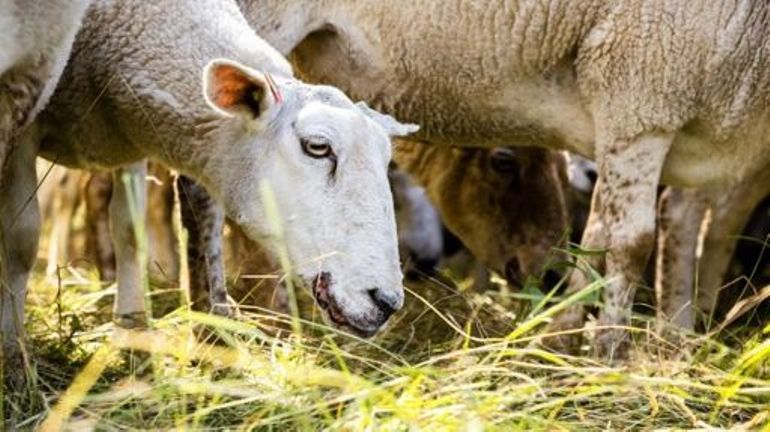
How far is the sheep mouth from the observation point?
5.12 meters

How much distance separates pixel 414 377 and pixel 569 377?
2.50 ft

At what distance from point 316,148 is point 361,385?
3.32 ft

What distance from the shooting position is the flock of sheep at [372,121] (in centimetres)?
518

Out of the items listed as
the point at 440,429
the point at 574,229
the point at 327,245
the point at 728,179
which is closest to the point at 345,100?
the point at 327,245

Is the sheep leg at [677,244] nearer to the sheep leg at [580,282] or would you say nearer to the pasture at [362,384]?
the sheep leg at [580,282]

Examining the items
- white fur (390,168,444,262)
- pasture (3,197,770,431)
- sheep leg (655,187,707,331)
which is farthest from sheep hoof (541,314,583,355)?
white fur (390,168,444,262)

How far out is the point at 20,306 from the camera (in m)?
5.65

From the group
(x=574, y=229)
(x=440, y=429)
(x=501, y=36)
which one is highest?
(x=501, y=36)

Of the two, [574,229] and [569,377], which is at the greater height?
[569,377]

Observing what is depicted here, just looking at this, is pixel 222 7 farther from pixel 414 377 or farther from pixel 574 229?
pixel 574 229

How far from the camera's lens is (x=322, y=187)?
5215mm

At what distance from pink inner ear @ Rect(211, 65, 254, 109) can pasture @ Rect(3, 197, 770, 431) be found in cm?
68

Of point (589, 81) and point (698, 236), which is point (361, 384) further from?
point (698, 236)

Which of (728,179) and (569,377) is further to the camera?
(728,179)
